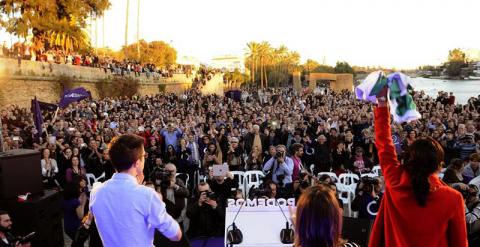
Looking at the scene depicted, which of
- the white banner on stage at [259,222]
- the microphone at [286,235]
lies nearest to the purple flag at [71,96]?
the white banner on stage at [259,222]

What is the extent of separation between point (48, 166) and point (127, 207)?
6.61 meters

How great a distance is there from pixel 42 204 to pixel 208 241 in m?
2.19

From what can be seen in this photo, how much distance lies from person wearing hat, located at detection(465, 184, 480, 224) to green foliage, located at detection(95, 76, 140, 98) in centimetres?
2997

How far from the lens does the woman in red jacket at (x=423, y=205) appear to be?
2.10 meters

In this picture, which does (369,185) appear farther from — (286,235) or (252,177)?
(252,177)

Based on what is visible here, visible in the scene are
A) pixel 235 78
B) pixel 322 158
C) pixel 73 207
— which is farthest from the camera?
pixel 235 78

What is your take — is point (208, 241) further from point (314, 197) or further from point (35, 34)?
point (35, 34)

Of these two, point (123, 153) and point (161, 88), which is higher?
point (161, 88)

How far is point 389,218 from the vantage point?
2258 mm

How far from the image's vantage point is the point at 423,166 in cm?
209

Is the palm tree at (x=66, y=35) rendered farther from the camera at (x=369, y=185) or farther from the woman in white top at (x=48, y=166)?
the camera at (x=369, y=185)

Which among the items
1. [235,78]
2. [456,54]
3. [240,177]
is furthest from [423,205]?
[456,54]

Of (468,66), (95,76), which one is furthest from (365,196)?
(468,66)

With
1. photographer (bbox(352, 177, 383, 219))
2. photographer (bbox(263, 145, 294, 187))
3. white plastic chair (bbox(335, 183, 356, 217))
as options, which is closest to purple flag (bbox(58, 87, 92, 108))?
photographer (bbox(263, 145, 294, 187))
